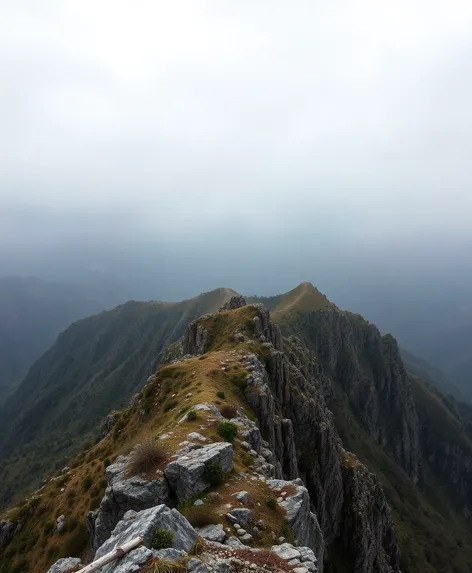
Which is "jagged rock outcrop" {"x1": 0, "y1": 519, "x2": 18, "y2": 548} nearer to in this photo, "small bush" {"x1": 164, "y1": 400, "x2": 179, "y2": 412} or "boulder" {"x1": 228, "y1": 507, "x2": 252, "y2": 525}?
"small bush" {"x1": 164, "y1": 400, "x2": 179, "y2": 412}

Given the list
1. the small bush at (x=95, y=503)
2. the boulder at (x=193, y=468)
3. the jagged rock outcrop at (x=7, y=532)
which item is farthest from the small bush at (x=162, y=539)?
the jagged rock outcrop at (x=7, y=532)

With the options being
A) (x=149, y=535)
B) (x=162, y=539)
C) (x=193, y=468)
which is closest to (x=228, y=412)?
(x=193, y=468)

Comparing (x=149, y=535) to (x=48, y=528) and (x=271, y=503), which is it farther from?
(x=48, y=528)

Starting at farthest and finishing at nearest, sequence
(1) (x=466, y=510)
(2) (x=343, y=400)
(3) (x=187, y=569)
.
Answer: (1) (x=466, y=510)
(2) (x=343, y=400)
(3) (x=187, y=569)

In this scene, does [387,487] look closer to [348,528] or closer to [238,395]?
[348,528]

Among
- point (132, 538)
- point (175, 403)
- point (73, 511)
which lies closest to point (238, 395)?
point (175, 403)

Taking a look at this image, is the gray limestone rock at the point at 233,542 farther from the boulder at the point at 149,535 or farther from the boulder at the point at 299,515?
the boulder at the point at 299,515

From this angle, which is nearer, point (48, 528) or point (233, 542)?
point (233, 542)

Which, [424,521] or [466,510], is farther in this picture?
[466,510]
